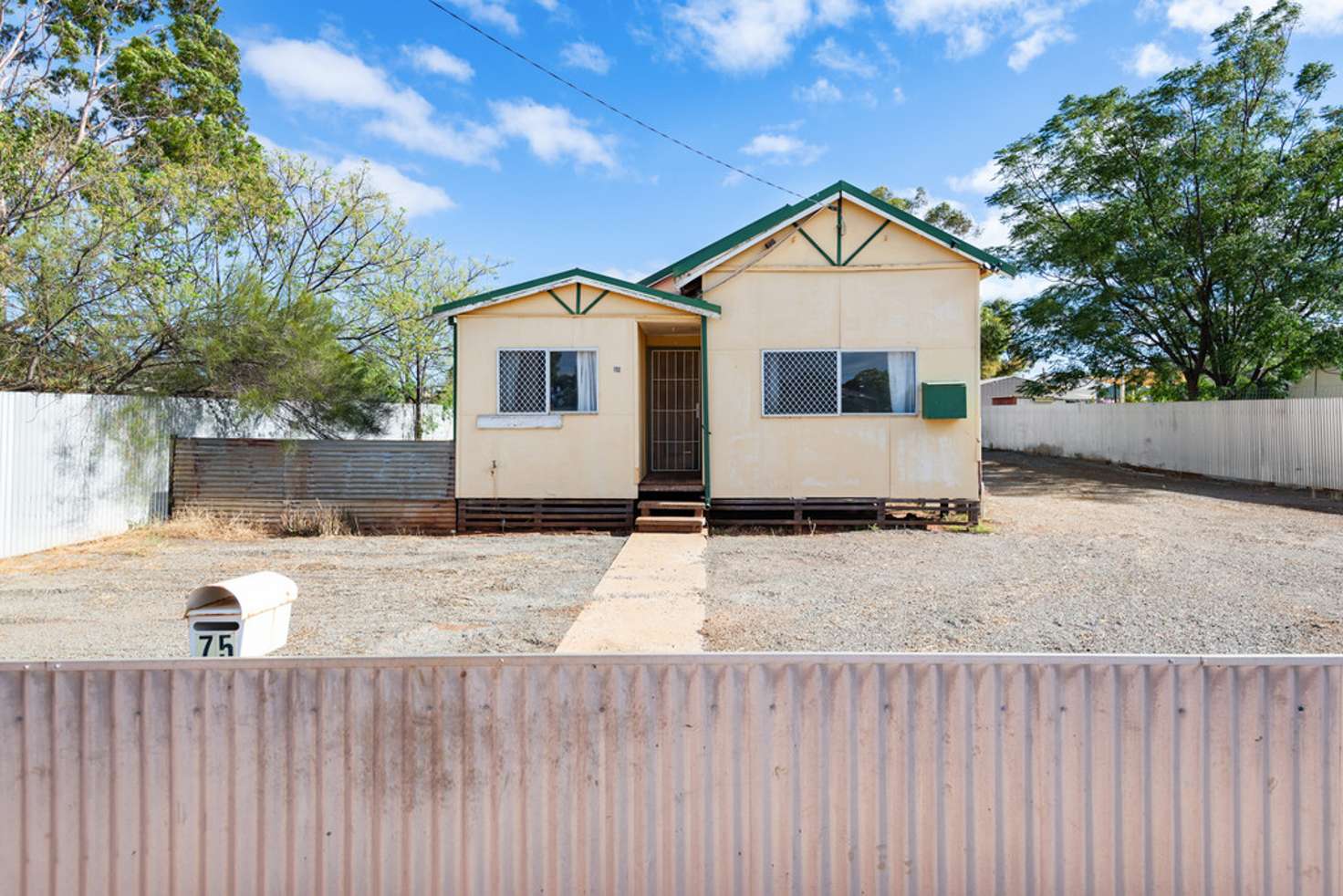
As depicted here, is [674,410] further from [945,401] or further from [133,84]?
[133,84]

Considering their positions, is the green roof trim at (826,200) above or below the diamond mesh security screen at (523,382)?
above

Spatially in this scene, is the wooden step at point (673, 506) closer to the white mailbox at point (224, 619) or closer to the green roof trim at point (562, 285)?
the green roof trim at point (562, 285)

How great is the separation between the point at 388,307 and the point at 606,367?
27.9 feet

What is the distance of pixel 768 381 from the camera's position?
10773 mm

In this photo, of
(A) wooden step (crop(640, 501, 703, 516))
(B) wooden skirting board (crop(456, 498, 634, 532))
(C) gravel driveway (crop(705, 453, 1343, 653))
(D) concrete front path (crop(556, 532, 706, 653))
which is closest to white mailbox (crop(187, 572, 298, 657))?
(D) concrete front path (crop(556, 532, 706, 653))

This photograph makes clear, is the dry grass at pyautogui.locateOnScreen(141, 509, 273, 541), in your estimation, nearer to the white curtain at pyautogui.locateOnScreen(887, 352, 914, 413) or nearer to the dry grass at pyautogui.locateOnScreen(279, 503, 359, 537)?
the dry grass at pyautogui.locateOnScreen(279, 503, 359, 537)

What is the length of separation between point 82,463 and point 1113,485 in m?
18.6

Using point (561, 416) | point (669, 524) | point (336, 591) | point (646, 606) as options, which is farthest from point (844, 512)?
point (336, 591)

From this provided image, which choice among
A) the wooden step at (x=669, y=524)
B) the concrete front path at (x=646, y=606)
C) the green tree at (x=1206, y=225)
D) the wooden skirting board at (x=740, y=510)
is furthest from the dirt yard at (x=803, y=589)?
the green tree at (x=1206, y=225)

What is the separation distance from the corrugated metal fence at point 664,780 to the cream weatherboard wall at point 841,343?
8247 millimetres

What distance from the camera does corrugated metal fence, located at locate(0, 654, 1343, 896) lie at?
8.20ft

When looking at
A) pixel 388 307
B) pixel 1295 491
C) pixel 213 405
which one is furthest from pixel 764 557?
pixel 1295 491

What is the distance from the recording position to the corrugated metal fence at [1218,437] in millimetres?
14688

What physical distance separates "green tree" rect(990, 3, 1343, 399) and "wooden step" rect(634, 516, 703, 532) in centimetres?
1476
